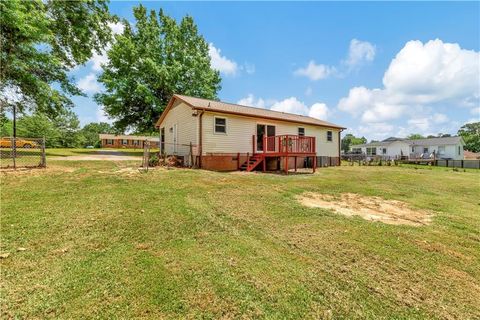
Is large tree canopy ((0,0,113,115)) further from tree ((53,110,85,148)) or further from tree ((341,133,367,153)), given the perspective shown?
tree ((341,133,367,153))

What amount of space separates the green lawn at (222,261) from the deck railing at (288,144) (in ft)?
23.8

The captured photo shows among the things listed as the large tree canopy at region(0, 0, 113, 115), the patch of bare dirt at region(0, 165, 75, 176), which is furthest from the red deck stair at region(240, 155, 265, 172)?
the large tree canopy at region(0, 0, 113, 115)

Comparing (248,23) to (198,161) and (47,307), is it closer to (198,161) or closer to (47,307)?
(198,161)

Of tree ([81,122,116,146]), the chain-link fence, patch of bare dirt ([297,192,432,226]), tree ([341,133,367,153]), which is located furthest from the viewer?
tree ([341,133,367,153])

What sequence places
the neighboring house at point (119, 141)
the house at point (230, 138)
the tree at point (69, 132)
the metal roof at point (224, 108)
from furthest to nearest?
the neighboring house at point (119, 141) < the tree at point (69, 132) < the metal roof at point (224, 108) < the house at point (230, 138)

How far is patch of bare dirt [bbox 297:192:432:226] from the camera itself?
5.35 m

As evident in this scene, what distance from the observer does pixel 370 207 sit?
6328 mm

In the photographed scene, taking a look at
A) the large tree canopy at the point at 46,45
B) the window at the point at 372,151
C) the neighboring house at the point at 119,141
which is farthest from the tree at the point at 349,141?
the large tree canopy at the point at 46,45

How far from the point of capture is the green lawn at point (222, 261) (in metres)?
2.37

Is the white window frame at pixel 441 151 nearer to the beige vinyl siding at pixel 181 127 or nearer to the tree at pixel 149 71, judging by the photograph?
the tree at pixel 149 71

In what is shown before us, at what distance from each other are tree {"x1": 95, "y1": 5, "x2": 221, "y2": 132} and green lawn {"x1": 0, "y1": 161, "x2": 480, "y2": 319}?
732 inches

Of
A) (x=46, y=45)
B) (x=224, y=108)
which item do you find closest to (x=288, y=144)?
(x=224, y=108)

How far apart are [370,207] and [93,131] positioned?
79.5 metres

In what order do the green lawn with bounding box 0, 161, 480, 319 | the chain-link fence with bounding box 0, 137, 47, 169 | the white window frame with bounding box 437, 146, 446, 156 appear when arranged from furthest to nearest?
1. the white window frame with bounding box 437, 146, 446, 156
2. the chain-link fence with bounding box 0, 137, 47, 169
3. the green lawn with bounding box 0, 161, 480, 319
